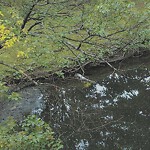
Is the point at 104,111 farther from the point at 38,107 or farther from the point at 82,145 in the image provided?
the point at 38,107

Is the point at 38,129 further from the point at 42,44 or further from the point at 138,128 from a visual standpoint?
the point at 138,128

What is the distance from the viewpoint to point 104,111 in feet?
40.4

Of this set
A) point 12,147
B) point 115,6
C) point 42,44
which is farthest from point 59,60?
point 12,147

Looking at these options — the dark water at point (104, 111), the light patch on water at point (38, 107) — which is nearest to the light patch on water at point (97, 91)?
the dark water at point (104, 111)

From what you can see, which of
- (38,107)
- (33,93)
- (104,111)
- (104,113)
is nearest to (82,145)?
(104,113)

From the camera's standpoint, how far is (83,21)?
9891 millimetres

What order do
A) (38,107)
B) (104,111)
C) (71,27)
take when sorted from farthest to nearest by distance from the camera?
(38,107) < (104,111) < (71,27)

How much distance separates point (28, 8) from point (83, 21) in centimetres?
173

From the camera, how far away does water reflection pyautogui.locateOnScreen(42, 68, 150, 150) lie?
10.6 metres

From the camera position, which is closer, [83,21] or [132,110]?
[83,21]

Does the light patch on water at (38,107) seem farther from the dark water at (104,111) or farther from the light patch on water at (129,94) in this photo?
the light patch on water at (129,94)

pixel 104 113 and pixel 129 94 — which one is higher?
pixel 104 113

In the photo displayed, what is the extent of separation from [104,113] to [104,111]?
134 millimetres

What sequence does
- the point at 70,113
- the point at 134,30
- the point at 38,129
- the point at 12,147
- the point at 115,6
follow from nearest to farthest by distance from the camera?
the point at 12,147 → the point at 38,129 → the point at 115,6 → the point at 134,30 → the point at 70,113
